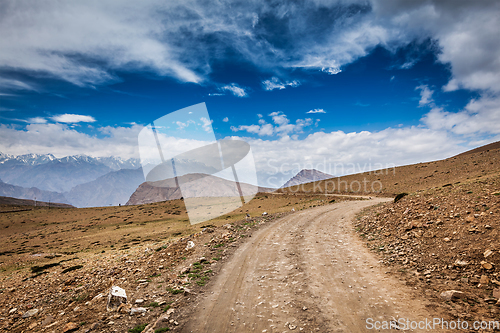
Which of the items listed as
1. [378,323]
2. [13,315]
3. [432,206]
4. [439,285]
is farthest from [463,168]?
[13,315]

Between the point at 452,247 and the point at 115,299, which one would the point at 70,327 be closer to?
the point at 115,299

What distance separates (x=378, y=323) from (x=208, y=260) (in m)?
8.46

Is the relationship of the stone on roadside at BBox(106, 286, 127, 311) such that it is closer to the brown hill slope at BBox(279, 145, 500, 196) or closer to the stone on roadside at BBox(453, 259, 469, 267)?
the stone on roadside at BBox(453, 259, 469, 267)

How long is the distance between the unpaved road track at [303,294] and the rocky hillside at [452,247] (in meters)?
→ 0.90

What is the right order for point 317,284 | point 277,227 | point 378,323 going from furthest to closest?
point 277,227, point 317,284, point 378,323

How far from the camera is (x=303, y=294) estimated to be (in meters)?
7.41

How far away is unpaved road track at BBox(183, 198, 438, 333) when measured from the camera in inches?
236

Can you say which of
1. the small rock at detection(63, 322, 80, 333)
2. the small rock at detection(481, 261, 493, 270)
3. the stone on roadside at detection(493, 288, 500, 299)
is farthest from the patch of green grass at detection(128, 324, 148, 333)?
the small rock at detection(481, 261, 493, 270)

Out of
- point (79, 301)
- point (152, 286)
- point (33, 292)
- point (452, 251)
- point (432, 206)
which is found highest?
point (432, 206)

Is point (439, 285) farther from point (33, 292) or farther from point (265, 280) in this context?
point (33, 292)

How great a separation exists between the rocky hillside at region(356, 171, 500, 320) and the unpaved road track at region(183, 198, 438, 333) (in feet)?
2.95

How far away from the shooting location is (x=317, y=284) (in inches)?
316

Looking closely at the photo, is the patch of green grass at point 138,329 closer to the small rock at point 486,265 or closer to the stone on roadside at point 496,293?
the stone on roadside at point 496,293

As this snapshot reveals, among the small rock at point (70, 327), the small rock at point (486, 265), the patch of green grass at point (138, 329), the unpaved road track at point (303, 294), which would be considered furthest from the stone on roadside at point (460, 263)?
the small rock at point (70, 327)
